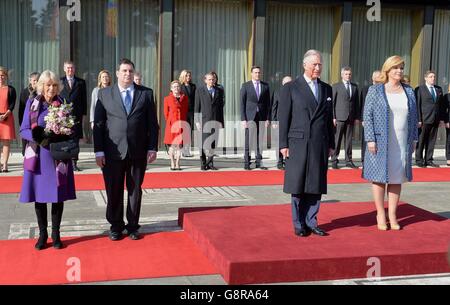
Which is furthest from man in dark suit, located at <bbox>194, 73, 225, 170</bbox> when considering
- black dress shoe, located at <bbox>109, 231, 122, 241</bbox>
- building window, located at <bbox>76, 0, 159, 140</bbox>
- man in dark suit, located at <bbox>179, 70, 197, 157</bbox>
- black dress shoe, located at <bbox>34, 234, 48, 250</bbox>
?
black dress shoe, located at <bbox>34, 234, 48, 250</bbox>

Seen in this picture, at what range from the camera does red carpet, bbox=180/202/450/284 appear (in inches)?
185

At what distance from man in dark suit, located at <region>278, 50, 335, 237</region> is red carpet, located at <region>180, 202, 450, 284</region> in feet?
1.14

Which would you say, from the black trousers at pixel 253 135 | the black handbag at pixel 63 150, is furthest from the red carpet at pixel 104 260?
the black trousers at pixel 253 135

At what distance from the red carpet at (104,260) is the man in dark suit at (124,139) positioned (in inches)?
12.2

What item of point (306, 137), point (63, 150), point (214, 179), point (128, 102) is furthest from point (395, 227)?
point (214, 179)

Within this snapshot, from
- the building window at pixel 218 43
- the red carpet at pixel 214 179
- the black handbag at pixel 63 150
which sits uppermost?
the building window at pixel 218 43

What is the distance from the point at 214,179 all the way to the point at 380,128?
4.47 meters

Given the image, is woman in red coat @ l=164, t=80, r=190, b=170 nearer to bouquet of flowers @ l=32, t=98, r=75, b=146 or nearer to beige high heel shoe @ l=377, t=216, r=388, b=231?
bouquet of flowers @ l=32, t=98, r=75, b=146

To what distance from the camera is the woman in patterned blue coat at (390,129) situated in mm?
5727

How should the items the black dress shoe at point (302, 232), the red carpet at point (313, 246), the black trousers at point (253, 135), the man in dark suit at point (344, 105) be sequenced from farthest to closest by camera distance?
the man in dark suit at point (344, 105) < the black trousers at point (253, 135) < the black dress shoe at point (302, 232) < the red carpet at point (313, 246)

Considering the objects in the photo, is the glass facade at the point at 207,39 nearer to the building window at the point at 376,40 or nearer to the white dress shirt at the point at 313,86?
the building window at the point at 376,40

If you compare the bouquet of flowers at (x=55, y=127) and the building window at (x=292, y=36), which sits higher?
the building window at (x=292, y=36)

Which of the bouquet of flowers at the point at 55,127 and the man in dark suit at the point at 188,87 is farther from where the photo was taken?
the man in dark suit at the point at 188,87
